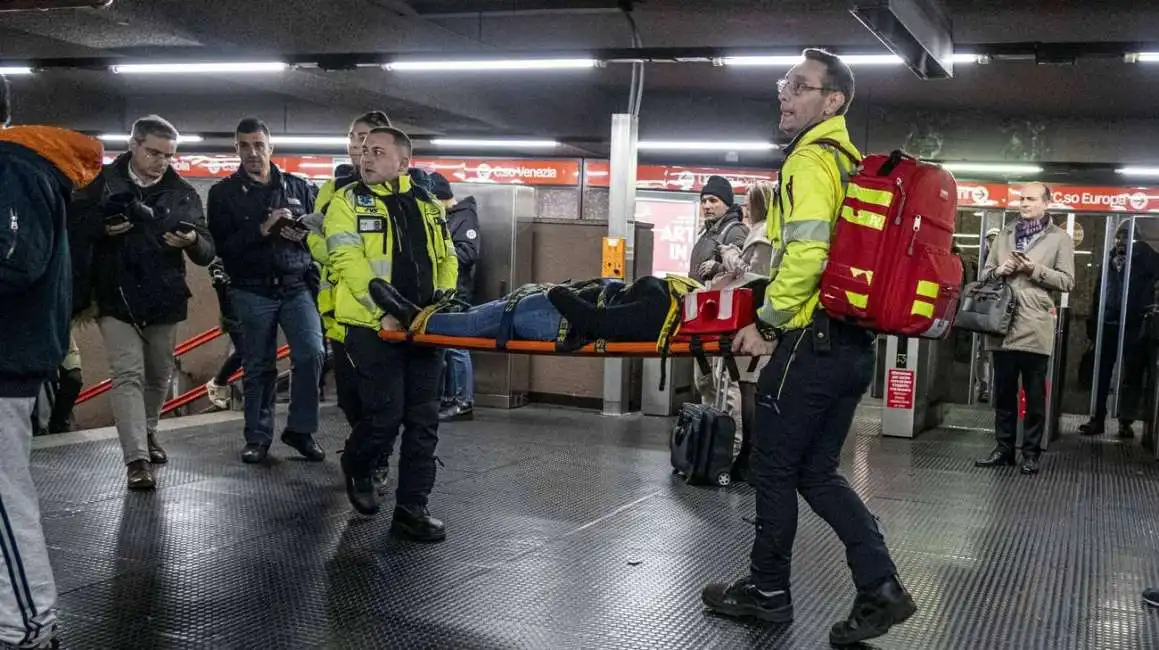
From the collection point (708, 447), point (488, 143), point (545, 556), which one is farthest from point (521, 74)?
point (545, 556)

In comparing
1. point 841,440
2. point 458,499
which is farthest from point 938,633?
point 458,499

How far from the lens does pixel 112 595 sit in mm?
3809

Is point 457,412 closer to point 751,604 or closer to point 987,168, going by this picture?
point 751,604

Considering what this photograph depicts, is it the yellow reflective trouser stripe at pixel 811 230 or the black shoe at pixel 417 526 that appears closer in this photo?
the yellow reflective trouser stripe at pixel 811 230

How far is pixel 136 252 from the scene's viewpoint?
5648 mm

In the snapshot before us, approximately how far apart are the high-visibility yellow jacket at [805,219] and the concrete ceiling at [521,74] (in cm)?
410

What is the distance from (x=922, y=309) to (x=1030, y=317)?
3.97m

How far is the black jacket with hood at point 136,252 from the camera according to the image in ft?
17.8

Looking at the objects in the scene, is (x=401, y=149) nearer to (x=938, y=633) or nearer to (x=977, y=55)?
(x=938, y=633)

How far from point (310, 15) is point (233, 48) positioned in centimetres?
75

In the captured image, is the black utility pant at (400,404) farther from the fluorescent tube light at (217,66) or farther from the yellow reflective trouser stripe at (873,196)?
the fluorescent tube light at (217,66)

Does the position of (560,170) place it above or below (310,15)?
below

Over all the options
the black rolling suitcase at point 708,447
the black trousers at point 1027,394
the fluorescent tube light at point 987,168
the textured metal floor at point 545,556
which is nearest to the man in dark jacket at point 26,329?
the textured metal floor at point 545,556

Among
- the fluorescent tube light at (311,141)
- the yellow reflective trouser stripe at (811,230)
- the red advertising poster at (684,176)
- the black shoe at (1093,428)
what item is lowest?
the black shoe at (1093,428)
